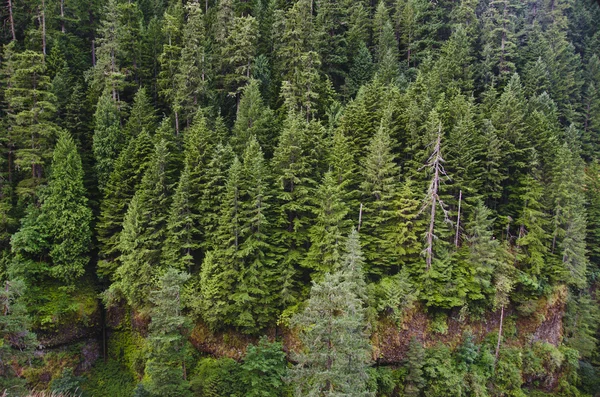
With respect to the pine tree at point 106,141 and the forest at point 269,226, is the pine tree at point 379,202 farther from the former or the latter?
the pine tree at point 106,141

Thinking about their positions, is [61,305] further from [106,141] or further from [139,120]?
[139,120]

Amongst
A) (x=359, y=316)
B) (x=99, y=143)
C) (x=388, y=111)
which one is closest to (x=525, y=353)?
(x=359, y=316)

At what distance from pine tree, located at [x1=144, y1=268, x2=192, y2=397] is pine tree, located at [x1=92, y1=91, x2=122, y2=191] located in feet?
51.5

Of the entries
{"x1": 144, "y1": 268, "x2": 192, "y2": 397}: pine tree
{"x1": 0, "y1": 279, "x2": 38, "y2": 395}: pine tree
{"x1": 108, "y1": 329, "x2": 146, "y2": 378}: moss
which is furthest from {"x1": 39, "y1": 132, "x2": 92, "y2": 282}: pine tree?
{"x1": 144, "y1": 268, "x2": 192, "y2": 397}: pine tree

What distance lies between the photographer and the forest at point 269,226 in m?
28.1

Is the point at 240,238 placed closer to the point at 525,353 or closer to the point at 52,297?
the point at 52,297

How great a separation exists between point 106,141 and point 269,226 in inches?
647

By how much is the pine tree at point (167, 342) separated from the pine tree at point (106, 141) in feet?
51.5

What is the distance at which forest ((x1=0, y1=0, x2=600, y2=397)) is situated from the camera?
92.3 ft

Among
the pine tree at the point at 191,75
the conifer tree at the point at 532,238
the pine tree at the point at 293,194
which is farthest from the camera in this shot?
the pine tree at the point at 191,75

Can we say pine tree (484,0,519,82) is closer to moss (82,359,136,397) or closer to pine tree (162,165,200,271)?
pine tree (162,165,200,271)

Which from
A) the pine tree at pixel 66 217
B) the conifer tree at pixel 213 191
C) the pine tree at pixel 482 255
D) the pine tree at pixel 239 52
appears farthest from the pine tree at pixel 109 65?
the pine tree at pixel 482 255

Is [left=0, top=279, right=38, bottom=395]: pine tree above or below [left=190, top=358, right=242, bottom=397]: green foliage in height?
above

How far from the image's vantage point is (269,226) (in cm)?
3056
